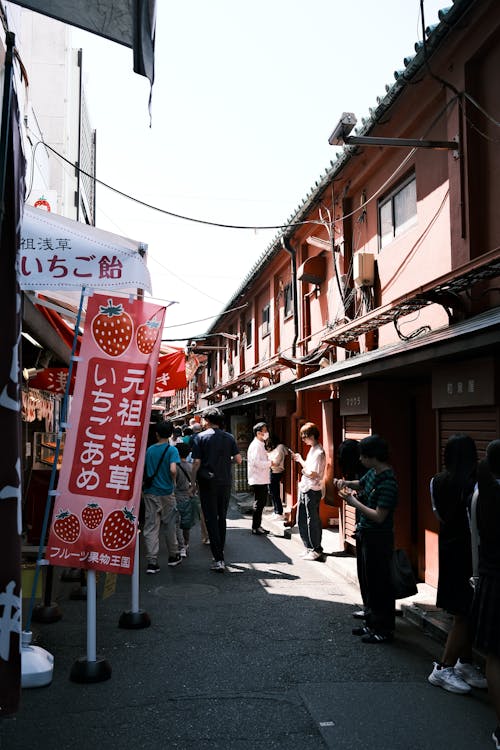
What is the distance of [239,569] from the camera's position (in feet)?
32.0

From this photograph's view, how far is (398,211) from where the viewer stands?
33.6 feet

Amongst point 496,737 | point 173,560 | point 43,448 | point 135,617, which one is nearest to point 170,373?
point 43,448

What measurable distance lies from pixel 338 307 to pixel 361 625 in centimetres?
739

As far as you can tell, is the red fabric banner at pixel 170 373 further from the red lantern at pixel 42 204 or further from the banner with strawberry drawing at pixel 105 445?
the banner with strawberry drawing at pixel 105 445

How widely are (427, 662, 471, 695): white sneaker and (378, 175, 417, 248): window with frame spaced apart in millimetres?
6431

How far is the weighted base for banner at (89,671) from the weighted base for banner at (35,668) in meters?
0.19

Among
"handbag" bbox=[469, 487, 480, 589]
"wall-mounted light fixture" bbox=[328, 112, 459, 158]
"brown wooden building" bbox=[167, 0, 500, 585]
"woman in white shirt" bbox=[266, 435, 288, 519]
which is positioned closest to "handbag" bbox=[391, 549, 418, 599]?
"brown wooden building" bbox=[167, 0, 500, 585]

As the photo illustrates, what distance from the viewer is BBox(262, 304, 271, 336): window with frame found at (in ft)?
66.3

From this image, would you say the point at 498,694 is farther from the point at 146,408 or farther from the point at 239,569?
the point at 239,569

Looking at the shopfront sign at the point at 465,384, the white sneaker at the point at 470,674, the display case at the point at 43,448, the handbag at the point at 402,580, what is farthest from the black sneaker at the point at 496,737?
the display case at the point at 43,448

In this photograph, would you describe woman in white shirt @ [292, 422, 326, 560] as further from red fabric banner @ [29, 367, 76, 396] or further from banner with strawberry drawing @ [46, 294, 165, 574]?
banner with strawberry drawing @ [46, 294, 165, 574]

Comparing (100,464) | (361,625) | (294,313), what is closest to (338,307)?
(294,313)

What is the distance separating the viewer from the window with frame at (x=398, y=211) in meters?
9.68

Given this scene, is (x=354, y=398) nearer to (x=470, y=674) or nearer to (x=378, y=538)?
(x=378, y=538)
